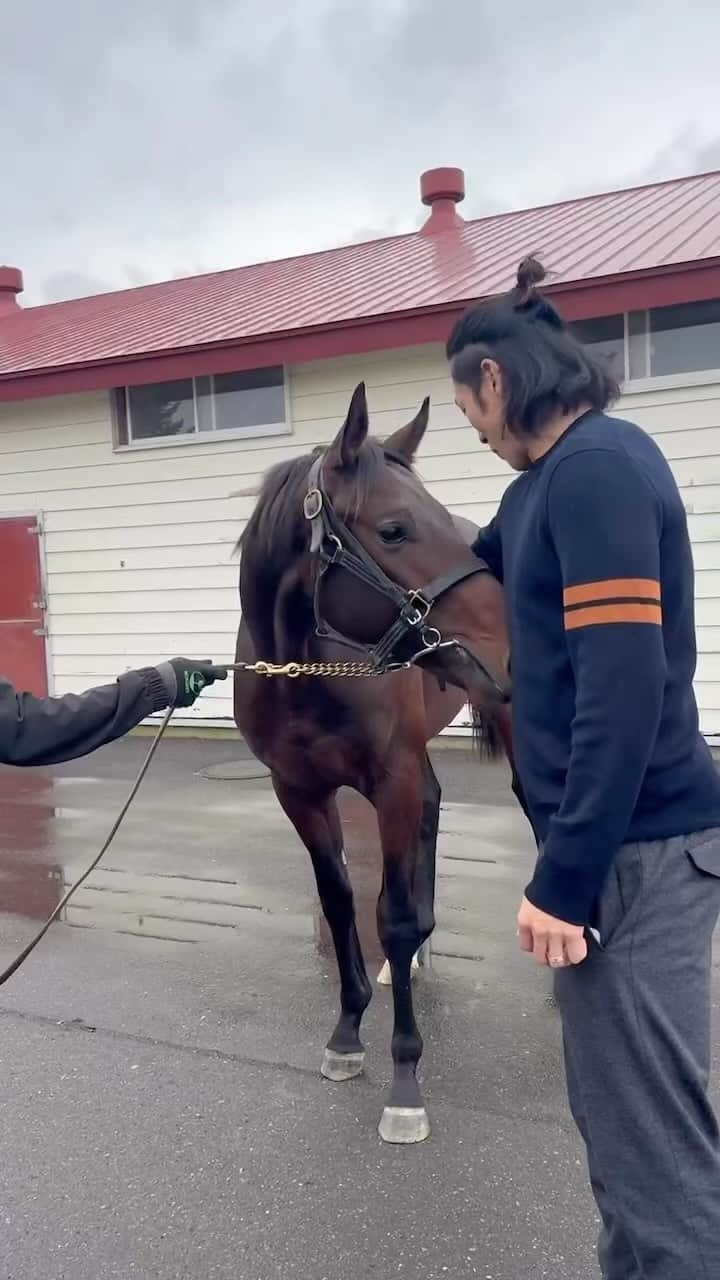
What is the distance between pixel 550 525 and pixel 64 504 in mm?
8841

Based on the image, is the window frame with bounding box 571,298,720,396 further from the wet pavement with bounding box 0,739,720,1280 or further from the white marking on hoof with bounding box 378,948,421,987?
the white marking on hoof with bounding box 378,948,421,987

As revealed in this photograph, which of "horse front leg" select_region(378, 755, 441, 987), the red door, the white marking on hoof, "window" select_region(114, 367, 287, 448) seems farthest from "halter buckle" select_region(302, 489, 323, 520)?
the red door

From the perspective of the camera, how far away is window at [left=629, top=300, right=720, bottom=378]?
716 cm

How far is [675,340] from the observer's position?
23.9 ft

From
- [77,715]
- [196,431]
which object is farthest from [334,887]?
[196,431]

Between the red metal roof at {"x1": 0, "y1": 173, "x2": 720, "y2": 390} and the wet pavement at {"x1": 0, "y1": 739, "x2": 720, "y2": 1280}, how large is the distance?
4.74 m

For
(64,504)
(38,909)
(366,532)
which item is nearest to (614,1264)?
(366,532)

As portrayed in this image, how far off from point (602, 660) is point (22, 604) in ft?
30.3

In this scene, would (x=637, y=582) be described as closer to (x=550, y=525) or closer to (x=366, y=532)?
(x=550, y=525)

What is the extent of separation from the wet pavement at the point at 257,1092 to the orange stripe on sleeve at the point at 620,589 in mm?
1606

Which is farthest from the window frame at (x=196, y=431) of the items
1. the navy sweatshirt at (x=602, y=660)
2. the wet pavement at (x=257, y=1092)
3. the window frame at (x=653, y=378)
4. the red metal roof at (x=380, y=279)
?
the navy sweatshirt at (x=602, y=660)

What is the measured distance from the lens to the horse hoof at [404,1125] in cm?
258

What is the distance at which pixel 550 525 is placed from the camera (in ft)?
4.61

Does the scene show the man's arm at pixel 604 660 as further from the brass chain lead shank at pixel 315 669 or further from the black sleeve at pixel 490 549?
the brass chain lead shank at pixel 315 669
